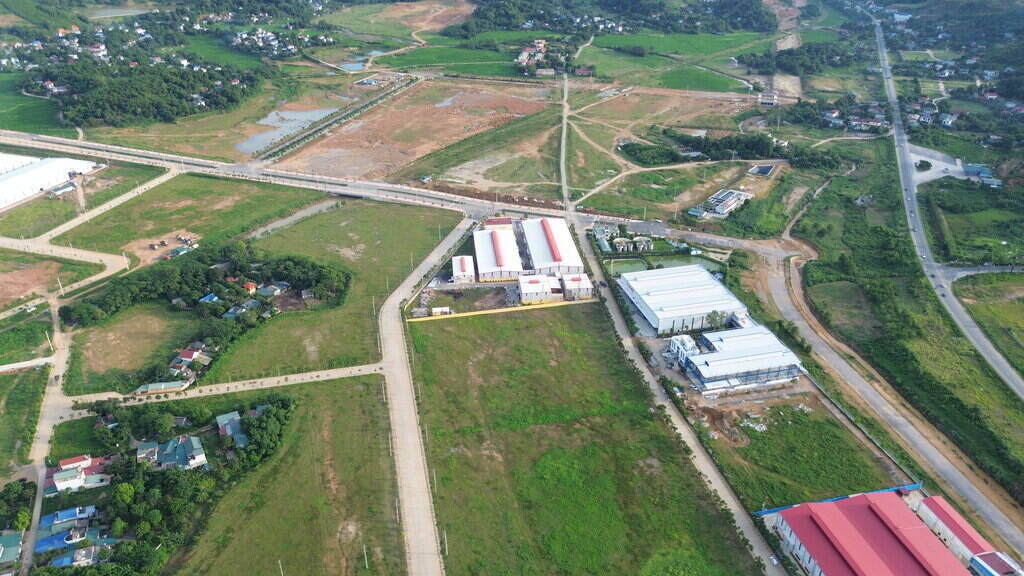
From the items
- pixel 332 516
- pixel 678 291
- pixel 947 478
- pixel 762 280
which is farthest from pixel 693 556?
pixel 762 280

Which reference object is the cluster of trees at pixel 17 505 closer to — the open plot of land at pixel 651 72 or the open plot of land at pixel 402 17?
the open plot of land at pixel 651 72

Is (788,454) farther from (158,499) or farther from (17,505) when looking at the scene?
(17,505)

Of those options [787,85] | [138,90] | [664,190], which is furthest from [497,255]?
[787,85]

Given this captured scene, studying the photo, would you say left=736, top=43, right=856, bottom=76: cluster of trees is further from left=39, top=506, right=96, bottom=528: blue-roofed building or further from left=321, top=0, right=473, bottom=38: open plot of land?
left=39, top=506, right=96, bottom=528: blue-roofed building

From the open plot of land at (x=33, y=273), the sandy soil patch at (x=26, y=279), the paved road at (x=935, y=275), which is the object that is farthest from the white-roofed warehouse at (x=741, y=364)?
the sandy soil patch at (x=26, y=279)

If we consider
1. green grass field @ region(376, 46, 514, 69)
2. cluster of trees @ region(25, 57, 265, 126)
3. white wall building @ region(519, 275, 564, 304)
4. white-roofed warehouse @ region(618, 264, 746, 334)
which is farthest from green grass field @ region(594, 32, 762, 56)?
white wall building @ region(519, 275, 564, 304)

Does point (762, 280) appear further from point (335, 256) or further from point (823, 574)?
point (335, 256)
